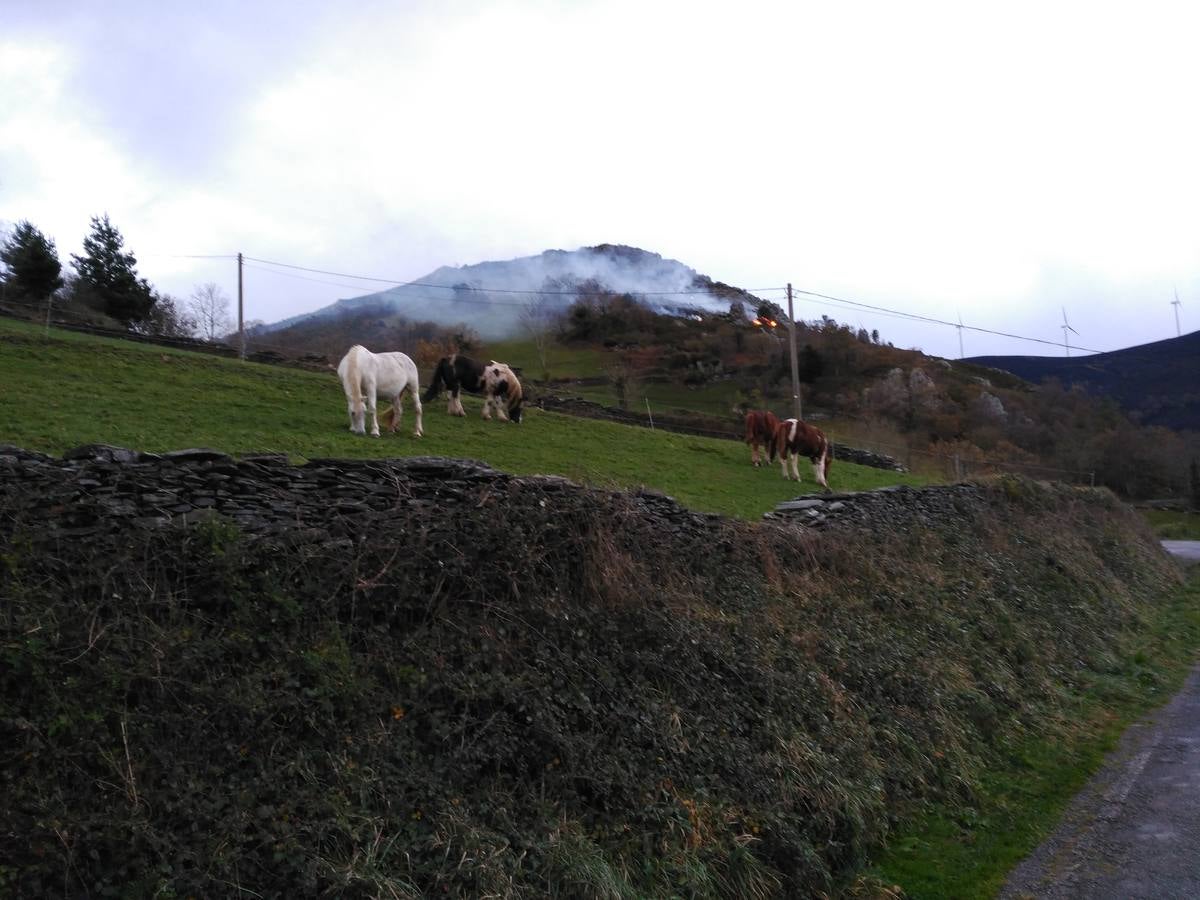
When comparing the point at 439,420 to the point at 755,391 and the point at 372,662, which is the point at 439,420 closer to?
the point at 372,662

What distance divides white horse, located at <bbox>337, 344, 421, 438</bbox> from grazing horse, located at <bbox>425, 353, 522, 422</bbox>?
3827 mm

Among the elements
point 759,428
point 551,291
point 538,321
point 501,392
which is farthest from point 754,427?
point 551,291

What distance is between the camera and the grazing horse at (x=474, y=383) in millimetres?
22484

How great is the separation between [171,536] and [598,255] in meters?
140

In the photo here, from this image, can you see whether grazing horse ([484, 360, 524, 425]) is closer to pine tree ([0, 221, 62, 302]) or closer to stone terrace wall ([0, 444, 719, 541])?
stone terrace wall ([0, 444, 719, 541])

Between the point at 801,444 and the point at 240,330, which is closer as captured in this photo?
the point at 801,444

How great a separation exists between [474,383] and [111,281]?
2388 centimetres

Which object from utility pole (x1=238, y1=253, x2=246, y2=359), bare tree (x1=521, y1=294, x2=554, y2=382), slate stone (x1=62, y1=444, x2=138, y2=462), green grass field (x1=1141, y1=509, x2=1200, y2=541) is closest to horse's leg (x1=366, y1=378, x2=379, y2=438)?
slate stone (x1=62, y1=444, x2=138, y2=462)

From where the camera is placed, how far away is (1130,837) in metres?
7.29

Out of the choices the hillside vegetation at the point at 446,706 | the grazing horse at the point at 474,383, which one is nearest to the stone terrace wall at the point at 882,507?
the hillside vegetation at the point at 446,706

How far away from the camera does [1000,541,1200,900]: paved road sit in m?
6.37

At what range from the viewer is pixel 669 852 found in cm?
595

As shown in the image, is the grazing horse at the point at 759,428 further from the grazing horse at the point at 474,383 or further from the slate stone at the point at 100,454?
the slate stone at the point at 100,454

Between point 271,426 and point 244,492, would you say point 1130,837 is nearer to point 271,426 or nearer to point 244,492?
point 244,492
